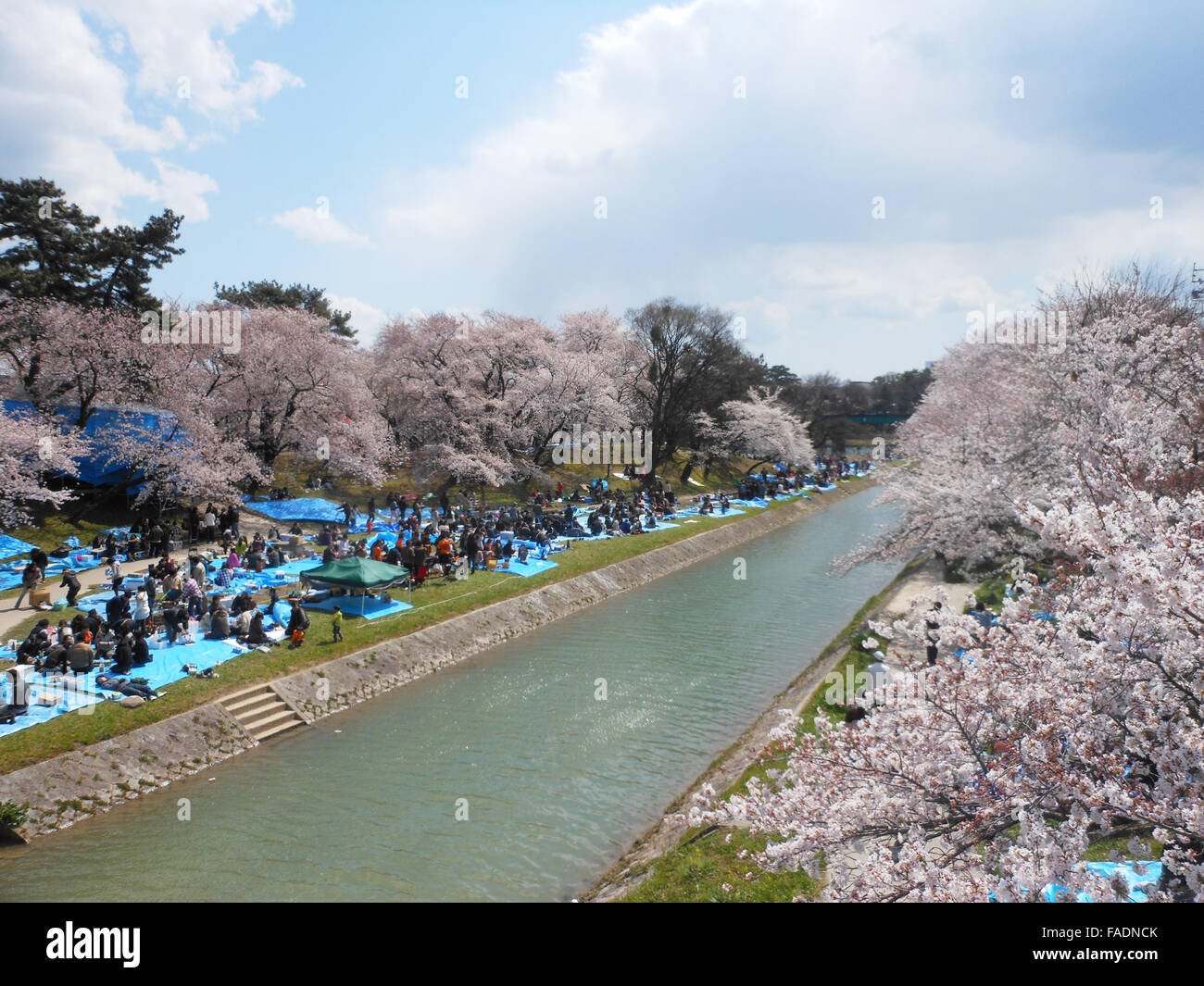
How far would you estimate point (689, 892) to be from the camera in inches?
407

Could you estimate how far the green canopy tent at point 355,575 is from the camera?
71.5 ft

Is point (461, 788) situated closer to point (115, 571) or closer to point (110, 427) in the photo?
point (115, 571)

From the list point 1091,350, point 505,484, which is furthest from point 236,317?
point 1091,350

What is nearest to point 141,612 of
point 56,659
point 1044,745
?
point 56,659

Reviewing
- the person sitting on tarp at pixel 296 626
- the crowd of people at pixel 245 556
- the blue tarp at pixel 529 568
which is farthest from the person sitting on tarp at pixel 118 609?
the blue tarp at pixel 529 568

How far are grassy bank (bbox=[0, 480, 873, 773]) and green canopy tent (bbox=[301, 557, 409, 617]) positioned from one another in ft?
3.38

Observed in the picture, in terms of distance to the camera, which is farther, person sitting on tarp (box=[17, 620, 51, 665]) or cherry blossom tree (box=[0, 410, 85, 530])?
cherry blossom tree (box=[0, 410, 85, 530])

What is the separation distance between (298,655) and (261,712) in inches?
87.7

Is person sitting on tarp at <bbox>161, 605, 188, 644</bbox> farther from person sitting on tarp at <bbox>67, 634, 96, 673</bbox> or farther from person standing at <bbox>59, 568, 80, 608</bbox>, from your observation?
person standing at <bbox>59, 568, 80, 608</bbox>

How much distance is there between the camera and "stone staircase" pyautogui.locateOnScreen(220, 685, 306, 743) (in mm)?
16422

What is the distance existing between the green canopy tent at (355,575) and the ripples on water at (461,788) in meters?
3.70

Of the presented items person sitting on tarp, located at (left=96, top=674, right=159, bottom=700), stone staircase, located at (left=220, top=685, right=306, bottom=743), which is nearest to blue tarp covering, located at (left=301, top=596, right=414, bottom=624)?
stone staircase, located at (left=220, top=685, right=306, bottom=743)

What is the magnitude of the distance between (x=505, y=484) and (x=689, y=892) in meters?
34.3

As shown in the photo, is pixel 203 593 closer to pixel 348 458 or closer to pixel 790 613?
pixel 348 458
